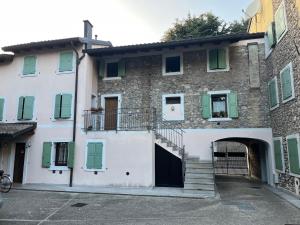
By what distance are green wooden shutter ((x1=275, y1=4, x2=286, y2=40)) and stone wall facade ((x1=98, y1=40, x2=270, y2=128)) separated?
199 centimetres

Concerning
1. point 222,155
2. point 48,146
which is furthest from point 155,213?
point 222,155

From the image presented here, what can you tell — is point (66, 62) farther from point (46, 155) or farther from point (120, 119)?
point (46, 155)

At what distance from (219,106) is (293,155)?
4.31m

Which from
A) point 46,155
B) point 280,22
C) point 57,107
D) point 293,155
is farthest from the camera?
point 57,107

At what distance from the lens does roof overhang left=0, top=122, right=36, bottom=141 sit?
11539 mm

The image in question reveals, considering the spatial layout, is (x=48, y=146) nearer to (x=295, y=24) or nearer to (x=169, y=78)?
(x=169, y=78)

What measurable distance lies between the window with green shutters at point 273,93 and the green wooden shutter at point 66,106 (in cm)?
999

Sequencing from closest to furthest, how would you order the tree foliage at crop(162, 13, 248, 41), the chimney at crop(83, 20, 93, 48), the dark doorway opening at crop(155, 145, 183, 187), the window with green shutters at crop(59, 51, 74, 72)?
the dark doorway opening at crop(155, 145, 183, 187) → the window with green shutters at crop(59, 51, 74, 72) → the chimney at crop(83, 20, 93, 48) → the tree foliage at crop(162, 13, 248, 41)

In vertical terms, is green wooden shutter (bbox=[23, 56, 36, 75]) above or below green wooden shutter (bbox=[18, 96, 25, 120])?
above

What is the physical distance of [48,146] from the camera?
41.6 feet

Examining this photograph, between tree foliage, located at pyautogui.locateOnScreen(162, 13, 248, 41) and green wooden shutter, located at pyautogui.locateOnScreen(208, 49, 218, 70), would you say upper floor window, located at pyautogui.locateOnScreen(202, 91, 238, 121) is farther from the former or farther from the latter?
tree foliage, located at pyautogui.locateOnScreen(162, 13, 248, 41)

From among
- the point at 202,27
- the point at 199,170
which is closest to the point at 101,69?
the point at 199,170

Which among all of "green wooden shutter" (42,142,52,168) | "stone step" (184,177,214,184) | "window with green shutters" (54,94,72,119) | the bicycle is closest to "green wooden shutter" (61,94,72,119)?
"window with green shutters" (54,94,72,119)

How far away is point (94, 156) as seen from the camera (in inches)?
470
